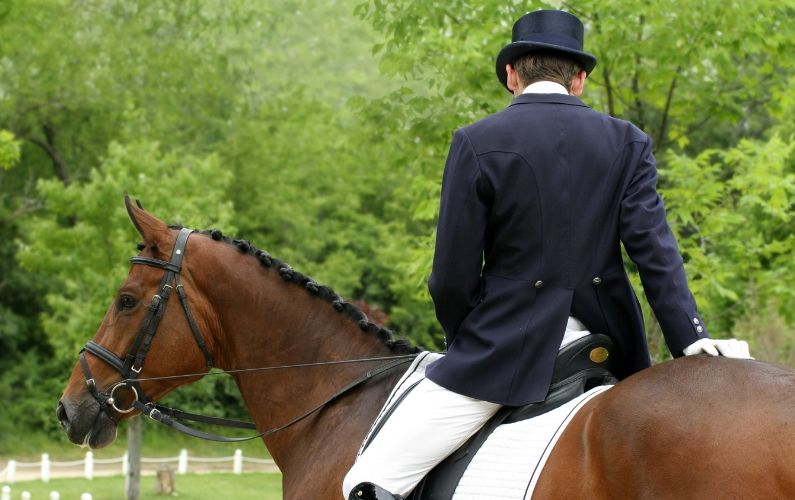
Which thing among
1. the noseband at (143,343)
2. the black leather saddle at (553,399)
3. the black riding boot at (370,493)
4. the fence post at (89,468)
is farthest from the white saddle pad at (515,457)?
the fence post at (89,468)

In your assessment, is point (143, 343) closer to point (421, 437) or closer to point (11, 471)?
point (421, 437)

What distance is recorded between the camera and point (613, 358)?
3916 millimetres

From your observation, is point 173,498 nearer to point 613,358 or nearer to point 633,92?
point 633,92

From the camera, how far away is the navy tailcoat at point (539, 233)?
3697 millimetres

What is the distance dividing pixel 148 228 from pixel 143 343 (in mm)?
548

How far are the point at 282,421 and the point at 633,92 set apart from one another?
562cm

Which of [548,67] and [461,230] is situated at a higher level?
[548,67]

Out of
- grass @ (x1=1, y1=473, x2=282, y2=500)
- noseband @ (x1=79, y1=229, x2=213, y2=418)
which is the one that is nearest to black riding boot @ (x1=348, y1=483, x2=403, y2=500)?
noseband @ (x1=79, y1=229, x2=213, y2=418)

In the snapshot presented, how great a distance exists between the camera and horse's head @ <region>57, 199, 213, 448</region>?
16.1ft

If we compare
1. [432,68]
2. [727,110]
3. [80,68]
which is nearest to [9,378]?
[80,68]

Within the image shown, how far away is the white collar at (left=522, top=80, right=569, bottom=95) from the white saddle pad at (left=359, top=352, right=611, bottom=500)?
110cm

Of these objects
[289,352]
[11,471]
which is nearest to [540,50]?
[289,352]

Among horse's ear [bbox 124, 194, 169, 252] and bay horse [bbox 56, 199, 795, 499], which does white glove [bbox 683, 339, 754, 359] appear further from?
horse's ear [bbox 124, 194, 169, 252]

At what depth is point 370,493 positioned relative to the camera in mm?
3836
